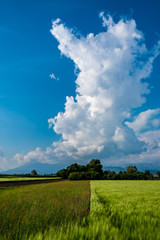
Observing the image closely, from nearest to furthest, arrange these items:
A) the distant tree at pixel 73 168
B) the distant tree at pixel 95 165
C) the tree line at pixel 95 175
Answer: the tree line at pixel 95 175
the distant tree at pixel 73 168
the distant tree at pixel 95 165

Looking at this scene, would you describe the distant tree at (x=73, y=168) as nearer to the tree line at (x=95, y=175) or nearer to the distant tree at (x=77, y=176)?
the tree line at (x=95, y=175)

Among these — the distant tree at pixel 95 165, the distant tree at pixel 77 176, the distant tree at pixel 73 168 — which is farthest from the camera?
the distant tree at pixel 95 165

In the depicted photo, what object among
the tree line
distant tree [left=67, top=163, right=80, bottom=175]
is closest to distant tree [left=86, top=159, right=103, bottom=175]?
the tree line

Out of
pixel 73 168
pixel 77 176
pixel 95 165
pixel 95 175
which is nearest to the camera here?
pixel 77 176

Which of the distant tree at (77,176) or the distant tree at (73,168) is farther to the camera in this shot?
the distant tree at (73,168)

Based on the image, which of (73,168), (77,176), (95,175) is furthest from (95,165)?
(77,176)

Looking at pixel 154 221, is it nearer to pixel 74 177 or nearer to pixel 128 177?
pixel 74 177

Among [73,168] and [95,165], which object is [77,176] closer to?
[73,168]

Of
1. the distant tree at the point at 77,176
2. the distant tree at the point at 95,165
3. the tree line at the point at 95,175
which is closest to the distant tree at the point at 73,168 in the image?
the tree line at the point at 95,175

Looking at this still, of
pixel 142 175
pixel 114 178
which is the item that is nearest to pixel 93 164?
pixel 114 178

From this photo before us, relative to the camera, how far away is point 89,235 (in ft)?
8.90

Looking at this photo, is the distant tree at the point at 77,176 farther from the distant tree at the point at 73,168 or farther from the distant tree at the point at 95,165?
the distant tree at the point at 95,165

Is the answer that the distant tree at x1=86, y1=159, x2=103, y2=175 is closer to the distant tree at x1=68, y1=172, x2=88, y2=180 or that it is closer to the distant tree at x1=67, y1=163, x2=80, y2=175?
the distant tree at x1=67, y1=163, x2=80, y2=175

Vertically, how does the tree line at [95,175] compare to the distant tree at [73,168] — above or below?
below
